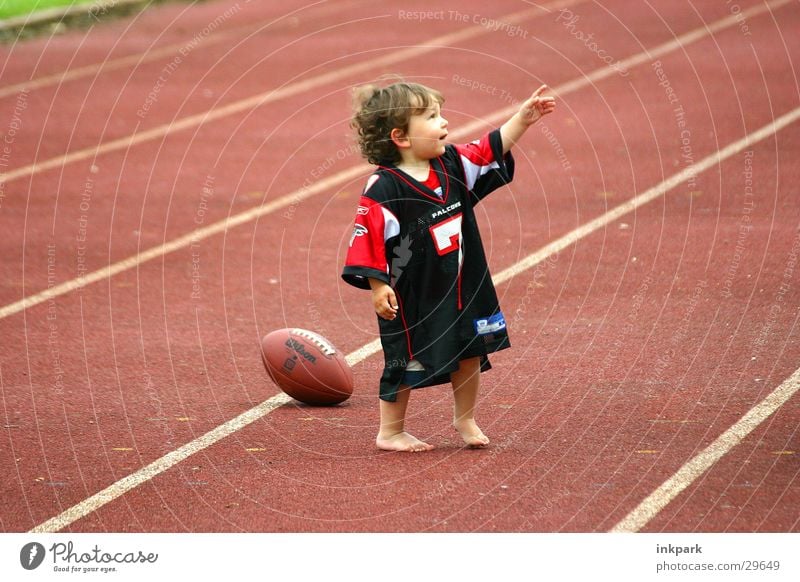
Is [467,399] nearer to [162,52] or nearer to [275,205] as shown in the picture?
[275,205]

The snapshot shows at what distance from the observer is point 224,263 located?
1032 centimetres

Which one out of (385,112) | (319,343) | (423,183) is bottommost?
(319,343)

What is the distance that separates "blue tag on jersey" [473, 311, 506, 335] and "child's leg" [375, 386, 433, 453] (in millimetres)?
542

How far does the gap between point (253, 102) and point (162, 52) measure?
357cm

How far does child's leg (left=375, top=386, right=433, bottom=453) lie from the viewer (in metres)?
5.89

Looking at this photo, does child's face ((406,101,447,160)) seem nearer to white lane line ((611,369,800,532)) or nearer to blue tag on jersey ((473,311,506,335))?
blue tag on jersey ((473,311,506,335))

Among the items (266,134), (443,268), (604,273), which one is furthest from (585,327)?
(266,134)

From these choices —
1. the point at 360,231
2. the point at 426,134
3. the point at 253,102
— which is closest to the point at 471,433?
the point at 360,231

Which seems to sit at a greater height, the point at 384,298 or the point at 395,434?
the point at 384,298

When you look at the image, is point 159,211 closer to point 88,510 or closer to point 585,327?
point 585,327

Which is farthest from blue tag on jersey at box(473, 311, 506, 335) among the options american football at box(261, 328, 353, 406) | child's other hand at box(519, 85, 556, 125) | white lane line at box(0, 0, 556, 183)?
white lane line at box(0, 0, 556, 183)

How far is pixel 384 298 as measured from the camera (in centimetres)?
542

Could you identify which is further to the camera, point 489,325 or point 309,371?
point 309,371

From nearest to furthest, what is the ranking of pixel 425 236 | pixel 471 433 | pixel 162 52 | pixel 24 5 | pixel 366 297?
pixel 425 236 < pixel 471 433 < pixel 366 297 < pixel 162 52 < pixel 24 5
